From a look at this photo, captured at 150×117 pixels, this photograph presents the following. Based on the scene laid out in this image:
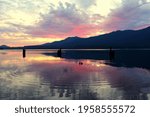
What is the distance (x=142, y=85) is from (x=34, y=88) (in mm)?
7998

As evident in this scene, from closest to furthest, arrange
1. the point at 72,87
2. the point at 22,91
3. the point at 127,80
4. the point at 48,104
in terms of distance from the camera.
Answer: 1. the point at 48,104
2. the point at 22,91
3. the point at 72,87
4. the point at 127,80

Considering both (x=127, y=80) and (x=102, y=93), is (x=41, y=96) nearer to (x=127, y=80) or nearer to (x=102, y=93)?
(x=102, y=93)

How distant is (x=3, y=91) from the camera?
790 inches

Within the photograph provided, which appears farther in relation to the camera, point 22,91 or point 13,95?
point 22,91

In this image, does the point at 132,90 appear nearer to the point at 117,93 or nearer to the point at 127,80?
the point at 117,93

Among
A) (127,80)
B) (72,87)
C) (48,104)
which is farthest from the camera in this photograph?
(127,80)

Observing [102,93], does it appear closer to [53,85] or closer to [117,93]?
[117,93]

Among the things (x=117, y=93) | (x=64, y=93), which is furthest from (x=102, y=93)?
(x=64, y=93)

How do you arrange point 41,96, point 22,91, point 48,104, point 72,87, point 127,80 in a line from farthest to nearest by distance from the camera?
Result: point 127,80 → point 72,87 → point 22,91 → point 41,96 → point 48,104

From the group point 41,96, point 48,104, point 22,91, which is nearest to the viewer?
point 48,104

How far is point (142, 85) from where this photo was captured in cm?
2239

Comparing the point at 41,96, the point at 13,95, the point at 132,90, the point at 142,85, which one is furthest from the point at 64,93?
the point at 142,85

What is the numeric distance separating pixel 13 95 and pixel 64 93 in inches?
126

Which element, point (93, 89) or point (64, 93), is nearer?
point (64, 93)
